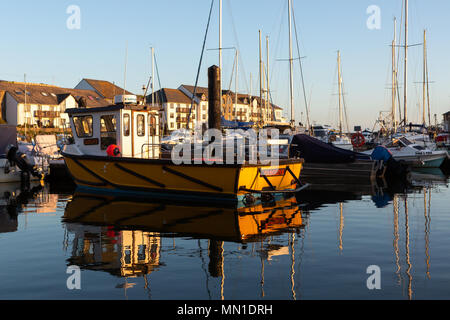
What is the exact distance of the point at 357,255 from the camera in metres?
8.89

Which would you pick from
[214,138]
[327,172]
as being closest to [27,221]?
[214,138]

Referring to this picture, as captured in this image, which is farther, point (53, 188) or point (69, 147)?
point (53, 188)

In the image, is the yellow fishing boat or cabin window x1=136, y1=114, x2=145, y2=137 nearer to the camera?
the yellow fishing boat

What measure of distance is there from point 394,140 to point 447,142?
23.2 meters

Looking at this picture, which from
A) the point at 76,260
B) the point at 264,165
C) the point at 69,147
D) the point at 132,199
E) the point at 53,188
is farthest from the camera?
the point at 53,188

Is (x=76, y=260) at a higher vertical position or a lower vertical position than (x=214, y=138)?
lower

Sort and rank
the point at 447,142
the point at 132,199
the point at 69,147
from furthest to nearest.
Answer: the point at 447,142 → the point at 69,147 → the point at 132,199

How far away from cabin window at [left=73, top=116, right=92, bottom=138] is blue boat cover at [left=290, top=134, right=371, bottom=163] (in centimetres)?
1180

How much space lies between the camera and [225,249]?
9.50 metres

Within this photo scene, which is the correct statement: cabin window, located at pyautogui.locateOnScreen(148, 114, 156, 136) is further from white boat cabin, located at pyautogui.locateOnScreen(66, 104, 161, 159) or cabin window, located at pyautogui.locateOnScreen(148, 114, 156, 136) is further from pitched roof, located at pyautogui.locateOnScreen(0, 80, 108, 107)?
pitched roof, located at pyautogui.locateOnScreen(0, 80, 108, 107)

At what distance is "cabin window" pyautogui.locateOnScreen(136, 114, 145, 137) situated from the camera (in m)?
18.4

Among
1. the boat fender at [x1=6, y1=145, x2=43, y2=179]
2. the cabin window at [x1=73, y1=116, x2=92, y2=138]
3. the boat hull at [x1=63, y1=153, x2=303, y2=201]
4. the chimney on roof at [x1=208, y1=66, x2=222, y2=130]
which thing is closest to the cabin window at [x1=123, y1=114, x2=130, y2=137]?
the boat hull at [x1=63, y1=153, x2=303, y2=201]

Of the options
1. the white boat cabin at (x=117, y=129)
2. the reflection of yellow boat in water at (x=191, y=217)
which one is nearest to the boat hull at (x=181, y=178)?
the reflection of yellow boat in water at (x=191, y=217)
